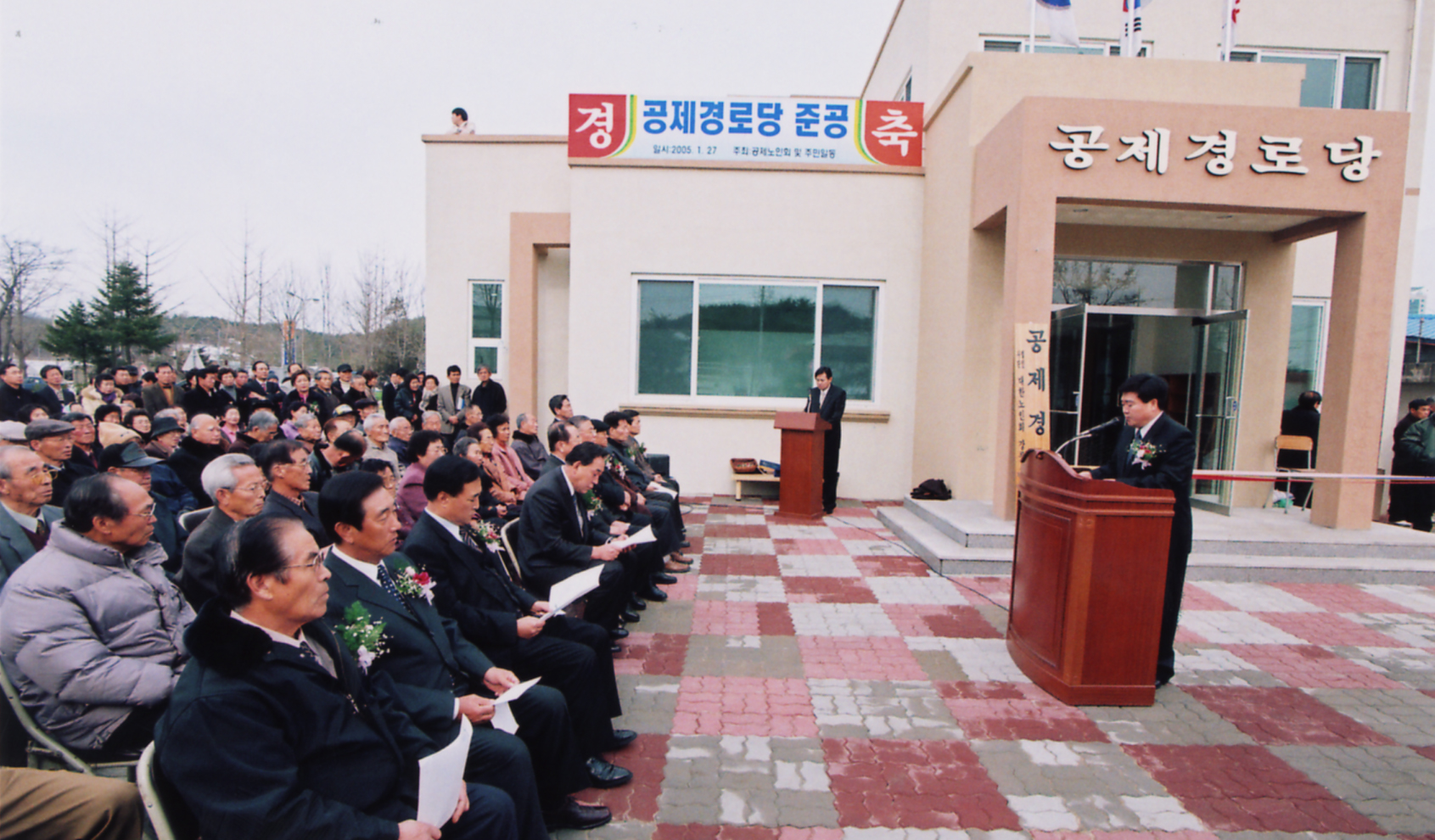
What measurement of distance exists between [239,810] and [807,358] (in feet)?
26.4

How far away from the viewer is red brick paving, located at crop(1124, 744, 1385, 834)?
2.60 meters

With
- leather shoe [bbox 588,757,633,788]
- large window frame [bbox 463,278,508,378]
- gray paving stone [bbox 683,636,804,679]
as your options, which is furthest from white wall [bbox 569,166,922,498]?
leather shoe [bbox 588,757,633,788]

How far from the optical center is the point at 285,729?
167 centimetres

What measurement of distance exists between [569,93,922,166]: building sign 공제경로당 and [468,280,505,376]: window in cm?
241

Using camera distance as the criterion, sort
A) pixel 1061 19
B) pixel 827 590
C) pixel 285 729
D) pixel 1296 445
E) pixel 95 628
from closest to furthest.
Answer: pixel 285 729, pixel 95 628, pixel 827 590, pixel 1061 19, pixel 1296 445

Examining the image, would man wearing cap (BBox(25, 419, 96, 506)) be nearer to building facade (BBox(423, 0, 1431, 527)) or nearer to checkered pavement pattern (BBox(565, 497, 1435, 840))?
checkered pavement pattern (BBox(565, 497, 1435, 840))

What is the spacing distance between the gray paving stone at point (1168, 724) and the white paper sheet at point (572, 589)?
2512 millimetres

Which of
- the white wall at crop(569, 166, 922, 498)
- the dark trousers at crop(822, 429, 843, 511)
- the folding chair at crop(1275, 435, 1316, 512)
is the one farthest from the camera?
the white wall at crop(569, 166, 922, 498)

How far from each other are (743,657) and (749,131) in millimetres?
6854

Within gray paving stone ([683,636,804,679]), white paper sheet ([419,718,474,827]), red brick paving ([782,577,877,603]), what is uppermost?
white paper sheet ([419,718,474,827])

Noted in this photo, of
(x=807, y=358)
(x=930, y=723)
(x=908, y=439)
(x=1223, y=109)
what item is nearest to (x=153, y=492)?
(x=930, y=723)

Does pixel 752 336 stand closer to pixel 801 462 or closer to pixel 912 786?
pixel 801 462

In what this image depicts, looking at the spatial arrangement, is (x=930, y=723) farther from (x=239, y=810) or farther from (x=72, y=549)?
(x=72, y=549)

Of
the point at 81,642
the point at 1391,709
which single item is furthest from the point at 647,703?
the point at 1391,709
